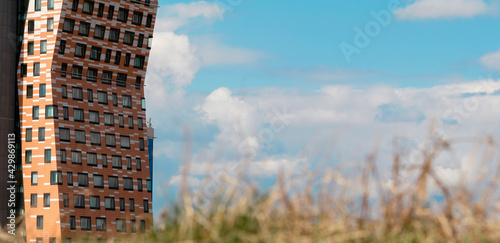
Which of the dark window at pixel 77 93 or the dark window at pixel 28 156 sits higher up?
the dark window at pixel 77 93

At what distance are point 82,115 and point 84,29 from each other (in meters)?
11.8

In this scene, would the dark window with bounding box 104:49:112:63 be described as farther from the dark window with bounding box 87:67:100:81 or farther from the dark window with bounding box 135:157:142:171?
the dark window with bounding box 135:157:142:171

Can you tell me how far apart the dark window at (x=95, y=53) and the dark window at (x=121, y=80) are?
4.09 m

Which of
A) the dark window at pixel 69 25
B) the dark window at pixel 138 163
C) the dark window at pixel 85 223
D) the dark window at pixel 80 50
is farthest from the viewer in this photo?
the dark window at pixel 138 163

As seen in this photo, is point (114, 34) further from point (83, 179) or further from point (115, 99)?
point (83, 179)

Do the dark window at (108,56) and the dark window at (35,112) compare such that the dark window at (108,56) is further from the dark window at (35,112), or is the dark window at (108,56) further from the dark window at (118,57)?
the dark window at (35,112)

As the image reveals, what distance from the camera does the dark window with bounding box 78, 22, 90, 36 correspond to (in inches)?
4065

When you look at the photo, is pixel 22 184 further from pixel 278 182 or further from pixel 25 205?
pixel 278 182

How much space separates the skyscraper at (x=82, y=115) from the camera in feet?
326

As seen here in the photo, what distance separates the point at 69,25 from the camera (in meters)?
102

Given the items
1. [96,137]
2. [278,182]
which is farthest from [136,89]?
[278,182]

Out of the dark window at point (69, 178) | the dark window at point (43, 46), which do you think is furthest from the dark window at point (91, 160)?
the dark window at point (43, 46)

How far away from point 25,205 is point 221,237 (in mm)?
92278

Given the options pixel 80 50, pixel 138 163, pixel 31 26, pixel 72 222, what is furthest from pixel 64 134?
pixel 31 26
